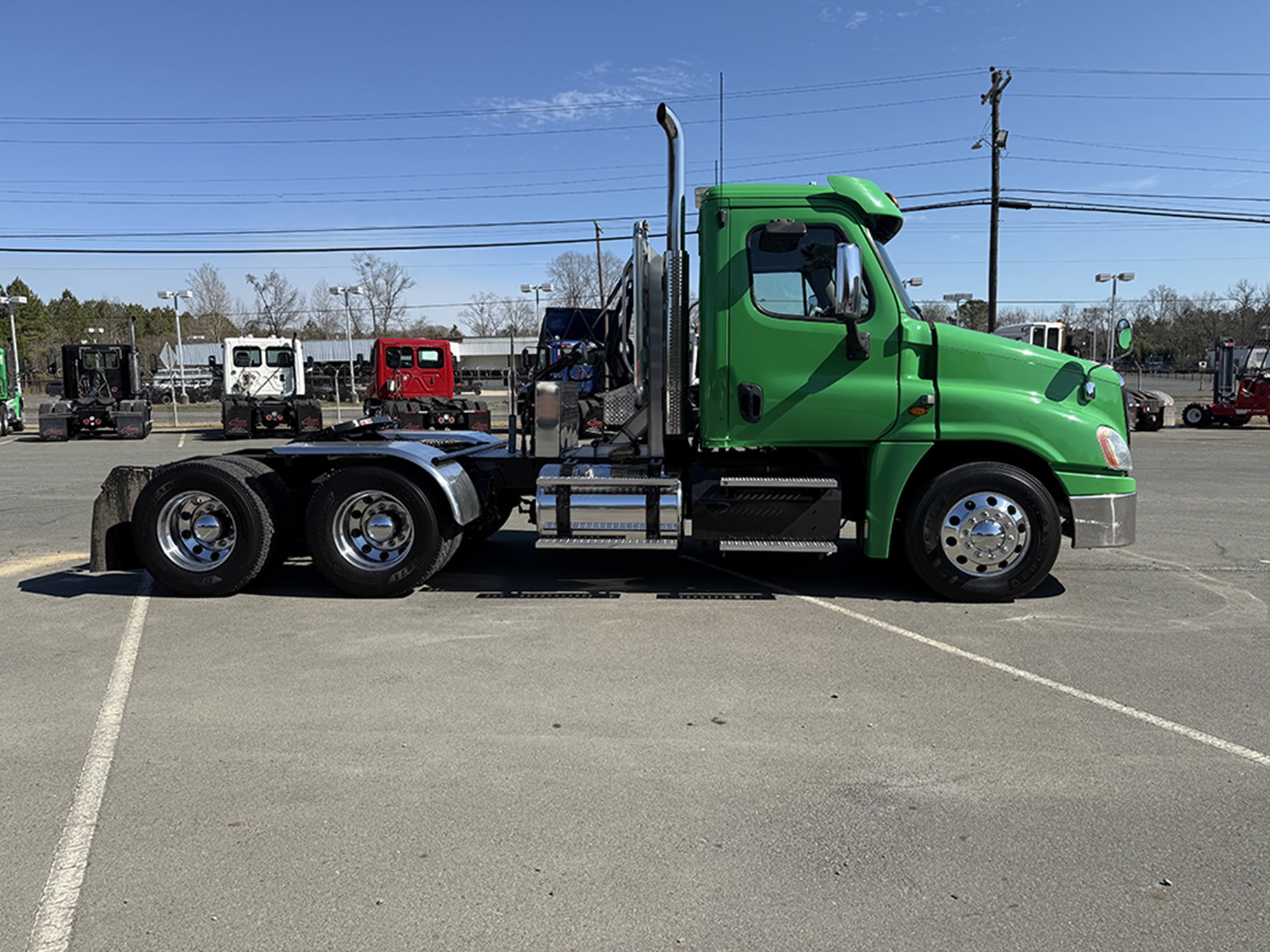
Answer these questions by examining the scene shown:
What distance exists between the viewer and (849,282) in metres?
5.82

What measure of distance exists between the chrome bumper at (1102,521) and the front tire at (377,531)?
179 inches

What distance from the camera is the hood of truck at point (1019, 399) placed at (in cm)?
619

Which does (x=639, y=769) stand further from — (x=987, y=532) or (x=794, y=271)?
(x=794, y=271)

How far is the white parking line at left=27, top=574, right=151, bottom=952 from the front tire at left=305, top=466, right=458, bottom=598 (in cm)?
163

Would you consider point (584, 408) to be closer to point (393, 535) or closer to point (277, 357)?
point (393, 535)

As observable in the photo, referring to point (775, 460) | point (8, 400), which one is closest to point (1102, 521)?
point (775, 460)

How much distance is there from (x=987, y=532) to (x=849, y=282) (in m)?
2.04

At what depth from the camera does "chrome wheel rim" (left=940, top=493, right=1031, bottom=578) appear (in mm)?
6250

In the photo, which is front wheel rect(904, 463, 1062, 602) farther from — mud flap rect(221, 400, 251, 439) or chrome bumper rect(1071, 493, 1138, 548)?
mud flap rect(221, 400, 251, 439)

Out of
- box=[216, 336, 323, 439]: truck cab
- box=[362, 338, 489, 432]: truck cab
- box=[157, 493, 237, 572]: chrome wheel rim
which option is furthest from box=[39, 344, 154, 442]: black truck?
box=[157, 493, 237, 572]: chrome wheel rim

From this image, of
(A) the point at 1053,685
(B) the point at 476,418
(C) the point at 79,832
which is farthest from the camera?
(B) the point at 476,418

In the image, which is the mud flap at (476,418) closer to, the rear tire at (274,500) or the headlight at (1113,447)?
the rear tire at (274,500)

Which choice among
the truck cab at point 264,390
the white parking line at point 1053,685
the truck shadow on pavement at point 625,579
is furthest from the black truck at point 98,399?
the white parking line at point 1053,685

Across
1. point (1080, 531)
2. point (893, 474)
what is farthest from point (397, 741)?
point (1080, 531)
